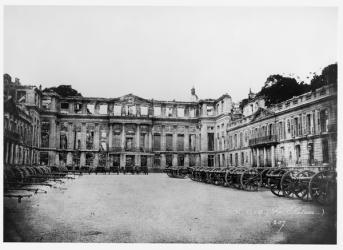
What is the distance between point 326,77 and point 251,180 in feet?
21.1

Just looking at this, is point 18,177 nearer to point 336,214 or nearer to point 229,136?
point 336,214

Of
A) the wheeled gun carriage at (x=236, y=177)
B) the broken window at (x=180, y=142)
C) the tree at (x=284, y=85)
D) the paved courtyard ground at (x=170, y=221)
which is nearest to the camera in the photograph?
the paved courtyard ground at (x=170, y=221)

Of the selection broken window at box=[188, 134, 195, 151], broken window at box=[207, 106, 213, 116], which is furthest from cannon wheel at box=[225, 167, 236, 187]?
broken window at box=[188, 134, 195, 151]

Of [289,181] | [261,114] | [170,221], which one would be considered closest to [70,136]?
[261,114]

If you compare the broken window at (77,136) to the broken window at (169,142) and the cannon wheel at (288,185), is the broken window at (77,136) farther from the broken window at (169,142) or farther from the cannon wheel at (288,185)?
the cannon wheel at (288,185)

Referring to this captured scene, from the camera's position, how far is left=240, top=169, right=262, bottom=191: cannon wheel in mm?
15062

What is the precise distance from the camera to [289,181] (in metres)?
12.2

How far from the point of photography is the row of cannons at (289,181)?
985 centimetres

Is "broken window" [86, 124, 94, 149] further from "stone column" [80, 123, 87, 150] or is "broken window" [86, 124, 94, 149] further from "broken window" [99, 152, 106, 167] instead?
"broken window" [99, 152, 106, 167]

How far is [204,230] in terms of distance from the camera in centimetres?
838

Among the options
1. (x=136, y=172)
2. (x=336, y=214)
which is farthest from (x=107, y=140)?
A: (x=336, y=214)

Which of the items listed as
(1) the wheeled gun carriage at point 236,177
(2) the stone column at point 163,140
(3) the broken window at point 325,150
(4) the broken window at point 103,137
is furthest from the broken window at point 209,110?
(3) the broken window at point 325,150

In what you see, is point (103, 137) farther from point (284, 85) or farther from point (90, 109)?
point (284, 85)

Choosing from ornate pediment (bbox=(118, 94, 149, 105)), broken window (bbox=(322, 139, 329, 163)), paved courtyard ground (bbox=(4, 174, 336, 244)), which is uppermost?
ornate pediment (bbox=(118, 94, 149, 105))
